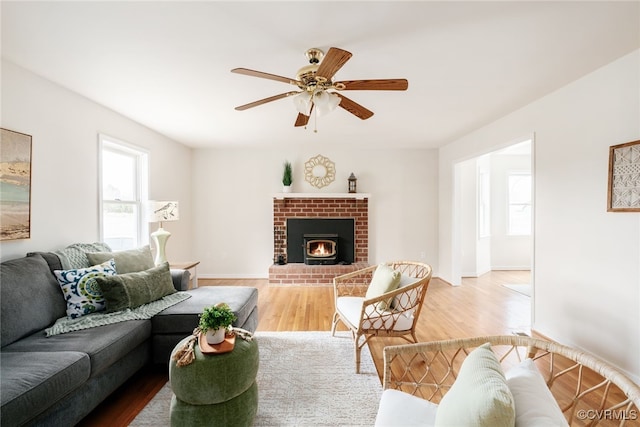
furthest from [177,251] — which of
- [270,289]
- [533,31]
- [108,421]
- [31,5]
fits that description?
[533,31]

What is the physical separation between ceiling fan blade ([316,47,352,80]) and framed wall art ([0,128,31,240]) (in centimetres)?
246

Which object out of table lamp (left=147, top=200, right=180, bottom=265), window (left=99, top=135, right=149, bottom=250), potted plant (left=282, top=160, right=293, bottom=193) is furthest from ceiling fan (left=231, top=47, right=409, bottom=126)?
potted plant (left=282, top=160, right=293, bottom=193)

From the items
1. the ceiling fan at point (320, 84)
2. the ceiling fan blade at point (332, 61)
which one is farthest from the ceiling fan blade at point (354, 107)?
the ceiling fan blade at point (332, 61)

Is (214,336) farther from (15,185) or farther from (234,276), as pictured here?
(234,276)

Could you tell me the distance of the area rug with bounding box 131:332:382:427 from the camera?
178 cm

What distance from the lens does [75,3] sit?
63.1 inches

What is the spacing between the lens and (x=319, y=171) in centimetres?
537

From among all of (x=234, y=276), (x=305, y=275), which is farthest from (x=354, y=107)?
(x=234, y=276)

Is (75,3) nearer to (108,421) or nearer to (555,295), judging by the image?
(108,421)

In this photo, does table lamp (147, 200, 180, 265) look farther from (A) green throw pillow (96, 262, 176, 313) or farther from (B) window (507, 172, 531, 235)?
(B) window (507, 172, 531, 235)

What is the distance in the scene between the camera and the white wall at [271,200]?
536 centimetres

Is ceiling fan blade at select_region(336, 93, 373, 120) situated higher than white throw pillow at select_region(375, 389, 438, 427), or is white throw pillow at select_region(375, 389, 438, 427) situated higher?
ceiling fan blade at select_region(336, 93, 373, 120)

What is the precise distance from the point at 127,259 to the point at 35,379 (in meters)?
1.39

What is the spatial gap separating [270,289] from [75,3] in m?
3.96
